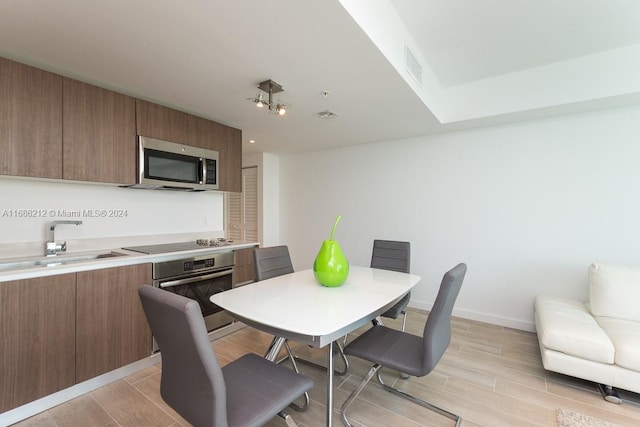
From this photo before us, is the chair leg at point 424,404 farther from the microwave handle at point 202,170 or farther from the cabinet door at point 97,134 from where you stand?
the cabinet door at point 97,134

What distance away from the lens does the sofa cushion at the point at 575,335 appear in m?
2.00

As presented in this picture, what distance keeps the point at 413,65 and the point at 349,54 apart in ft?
2.60

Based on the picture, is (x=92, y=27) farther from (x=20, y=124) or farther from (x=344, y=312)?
(x=344, y=312)

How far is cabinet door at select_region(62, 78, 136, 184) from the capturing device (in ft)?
6.97

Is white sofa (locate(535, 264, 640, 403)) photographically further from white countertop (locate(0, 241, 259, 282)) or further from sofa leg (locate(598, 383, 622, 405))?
white countertop (locate(0, 241, 259, 282))

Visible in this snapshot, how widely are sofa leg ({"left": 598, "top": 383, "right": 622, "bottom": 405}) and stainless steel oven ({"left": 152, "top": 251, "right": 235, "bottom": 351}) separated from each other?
113 inches

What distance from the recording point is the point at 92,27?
1.57 m

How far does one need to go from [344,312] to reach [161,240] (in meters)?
2.38

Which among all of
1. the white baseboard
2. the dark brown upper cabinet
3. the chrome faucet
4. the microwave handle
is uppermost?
the dark brown upper cabinet

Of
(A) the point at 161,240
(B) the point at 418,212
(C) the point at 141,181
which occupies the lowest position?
(A) the point at 161,240

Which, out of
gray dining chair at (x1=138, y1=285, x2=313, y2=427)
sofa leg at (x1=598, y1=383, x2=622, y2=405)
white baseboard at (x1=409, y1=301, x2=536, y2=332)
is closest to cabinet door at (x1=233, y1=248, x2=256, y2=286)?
gray dining chair at (x1=138, y1=285, x2=313, y2=427)

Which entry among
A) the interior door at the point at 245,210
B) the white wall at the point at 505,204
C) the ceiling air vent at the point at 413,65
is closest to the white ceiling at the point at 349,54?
the ceiling air vent at the point at 413,65

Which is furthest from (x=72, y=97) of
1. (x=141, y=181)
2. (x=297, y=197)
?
(x=297, y=197)

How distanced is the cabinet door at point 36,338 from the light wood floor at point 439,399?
19 centimetres
